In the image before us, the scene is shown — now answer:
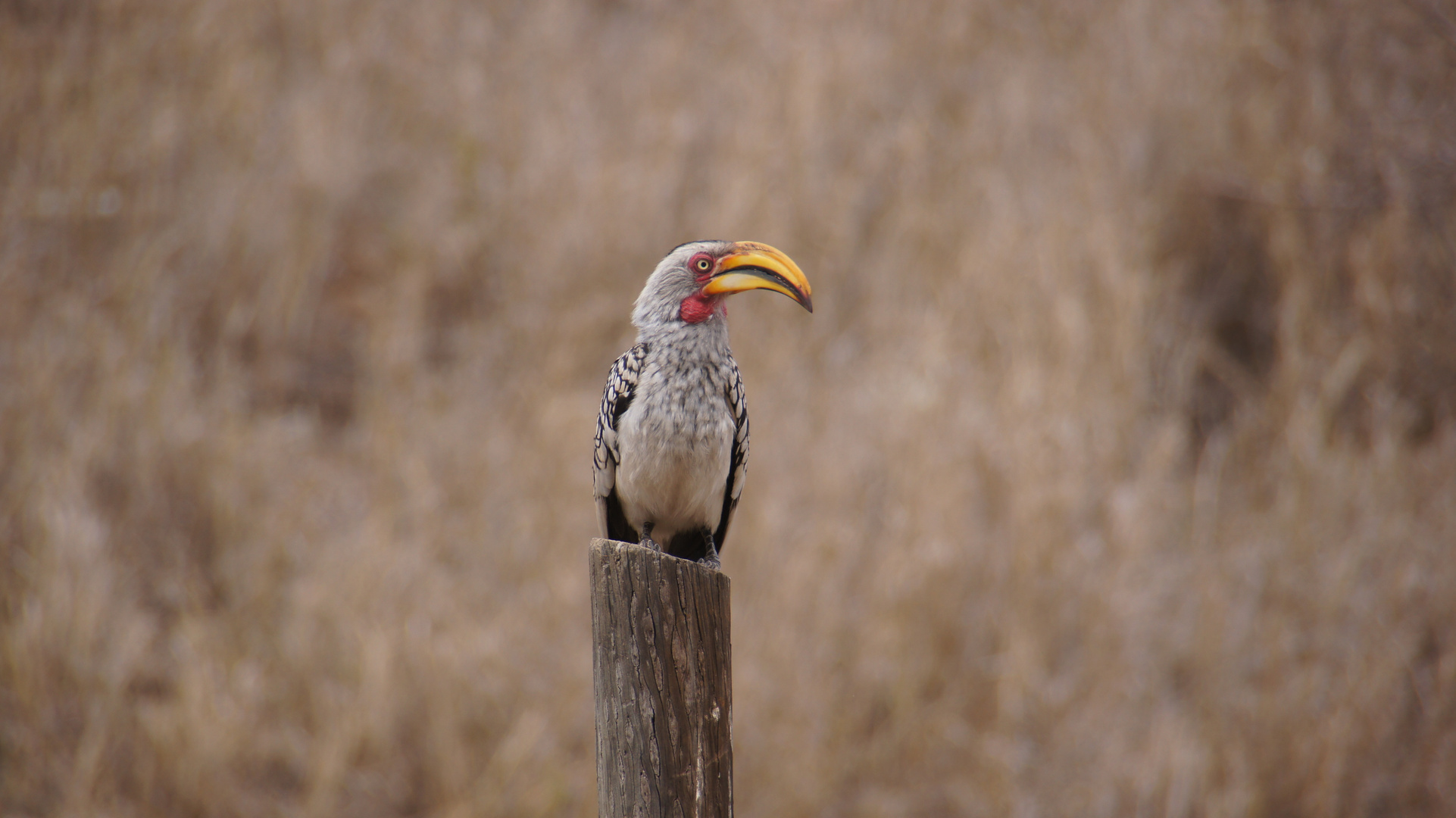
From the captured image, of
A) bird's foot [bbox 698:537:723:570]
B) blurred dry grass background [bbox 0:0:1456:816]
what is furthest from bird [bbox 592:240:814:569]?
blurred dry grass background [bbox 0:0:1456:816]

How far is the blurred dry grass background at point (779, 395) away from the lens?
198 inches

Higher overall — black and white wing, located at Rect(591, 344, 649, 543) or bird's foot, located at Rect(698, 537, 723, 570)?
black and white wing, located at Rect(591, 344, 649, 543)

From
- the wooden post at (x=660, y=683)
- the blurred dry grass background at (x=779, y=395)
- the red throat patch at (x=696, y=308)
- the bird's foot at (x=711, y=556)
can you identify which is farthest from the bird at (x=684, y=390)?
the blurred dry grass background at (x=779, y=395)

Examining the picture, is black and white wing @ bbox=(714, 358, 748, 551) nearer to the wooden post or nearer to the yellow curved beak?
the yellow curved beak

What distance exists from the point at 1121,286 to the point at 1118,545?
2116 mm

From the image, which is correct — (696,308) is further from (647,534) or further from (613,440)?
(647,534)

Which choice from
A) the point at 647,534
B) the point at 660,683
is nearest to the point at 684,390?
the point at 647,534

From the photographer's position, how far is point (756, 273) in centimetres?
287

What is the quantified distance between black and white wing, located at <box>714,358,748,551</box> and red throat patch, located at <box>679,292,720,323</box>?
16 cm

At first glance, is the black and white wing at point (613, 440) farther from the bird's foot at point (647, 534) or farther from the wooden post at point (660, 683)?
the wooden post at point (660, 683)

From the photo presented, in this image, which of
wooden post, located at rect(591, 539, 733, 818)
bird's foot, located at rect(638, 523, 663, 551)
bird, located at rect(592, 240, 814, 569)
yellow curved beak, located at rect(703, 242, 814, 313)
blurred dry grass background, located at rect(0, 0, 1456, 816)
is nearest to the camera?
wooden post, located at rect(591, 539, 733, 818)

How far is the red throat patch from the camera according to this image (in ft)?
9.76

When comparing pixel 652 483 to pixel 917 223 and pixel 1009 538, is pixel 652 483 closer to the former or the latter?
pixel 1009 538

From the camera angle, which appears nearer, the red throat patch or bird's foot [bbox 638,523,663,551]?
the red throat patch
